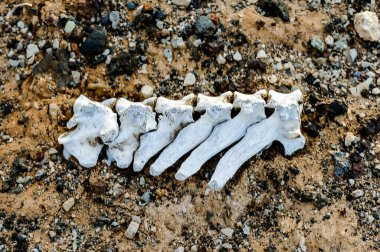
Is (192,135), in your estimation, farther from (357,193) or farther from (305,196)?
(357,193)

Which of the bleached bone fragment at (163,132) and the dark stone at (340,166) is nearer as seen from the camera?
the bleached bone fragment at (163,132)

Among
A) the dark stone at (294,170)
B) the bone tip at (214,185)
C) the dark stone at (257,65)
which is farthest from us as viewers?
the dark stone at (257,65)

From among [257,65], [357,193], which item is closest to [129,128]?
[257,65]

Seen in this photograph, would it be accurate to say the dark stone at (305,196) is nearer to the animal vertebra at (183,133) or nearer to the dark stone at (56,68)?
the animal vertebra at (183,133)

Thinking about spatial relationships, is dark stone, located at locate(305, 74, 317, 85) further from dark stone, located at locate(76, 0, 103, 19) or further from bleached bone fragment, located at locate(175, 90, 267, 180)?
dark stone, located at locate(76, 0, 103, 19)

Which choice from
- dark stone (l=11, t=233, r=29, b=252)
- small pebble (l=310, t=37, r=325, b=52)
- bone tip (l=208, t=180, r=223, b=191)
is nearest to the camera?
dark stone (l=11, t=233, r=29, b=252)

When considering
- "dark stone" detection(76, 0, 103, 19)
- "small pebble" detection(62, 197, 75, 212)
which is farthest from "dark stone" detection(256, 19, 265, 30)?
"small pebble" detection(62, 197, 75, 212)

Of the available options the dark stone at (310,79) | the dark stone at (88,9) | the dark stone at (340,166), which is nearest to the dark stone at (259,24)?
the dark stone at (310,79)
